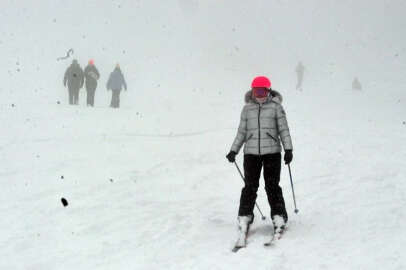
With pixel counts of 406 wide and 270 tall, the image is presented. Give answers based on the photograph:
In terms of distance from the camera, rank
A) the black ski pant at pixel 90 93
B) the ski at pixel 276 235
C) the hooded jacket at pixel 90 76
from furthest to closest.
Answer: the black ski pant at pixel 90 93
the hooded jacket at pixel 90 76
the ski at pixel 276 235

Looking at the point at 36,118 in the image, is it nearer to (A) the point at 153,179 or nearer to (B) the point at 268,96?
(A) the point at 153,179

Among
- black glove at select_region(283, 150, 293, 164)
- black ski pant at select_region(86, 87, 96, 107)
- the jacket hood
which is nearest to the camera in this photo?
black glove at select_region(283, 150, 293, 164)

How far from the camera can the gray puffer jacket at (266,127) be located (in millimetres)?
5359

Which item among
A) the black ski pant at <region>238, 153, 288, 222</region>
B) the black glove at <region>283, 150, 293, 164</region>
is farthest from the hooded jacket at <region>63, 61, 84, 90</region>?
the black glove at <region>283, 150, 293, 164</region>

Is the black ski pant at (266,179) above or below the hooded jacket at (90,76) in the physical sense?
below

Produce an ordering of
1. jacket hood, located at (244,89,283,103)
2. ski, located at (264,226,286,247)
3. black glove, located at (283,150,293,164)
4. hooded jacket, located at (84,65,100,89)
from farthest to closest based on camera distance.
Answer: hooded jacket, located at (84,65,100,89), jacket hood, located at (244,89,283,103), black glove, located at (283,150,293,164), ski, located at (264,226,286,247)

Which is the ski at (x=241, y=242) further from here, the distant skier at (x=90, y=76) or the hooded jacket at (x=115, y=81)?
the distant skier at (x=90, y=76)

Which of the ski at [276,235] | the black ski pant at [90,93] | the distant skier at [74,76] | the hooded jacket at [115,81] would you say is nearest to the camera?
the ski at [276,235]

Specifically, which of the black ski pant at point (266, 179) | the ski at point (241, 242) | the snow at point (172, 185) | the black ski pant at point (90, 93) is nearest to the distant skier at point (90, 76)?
the black ski pant at point (90, 93)

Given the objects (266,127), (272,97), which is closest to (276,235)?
(266,127)

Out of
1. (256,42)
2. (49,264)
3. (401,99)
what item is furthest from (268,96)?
(256,42)

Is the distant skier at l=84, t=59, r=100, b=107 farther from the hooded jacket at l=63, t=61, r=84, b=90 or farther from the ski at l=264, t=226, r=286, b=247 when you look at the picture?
the ski at l=264, t=226, r=286, b=247

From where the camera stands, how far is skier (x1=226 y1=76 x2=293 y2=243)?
5359 mm

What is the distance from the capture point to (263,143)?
536 centimetres
